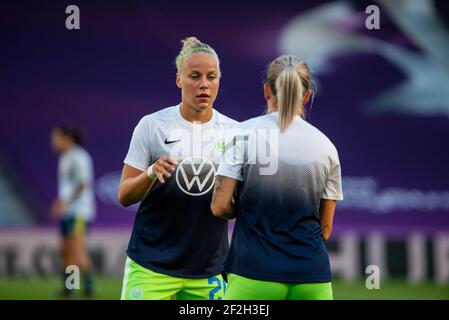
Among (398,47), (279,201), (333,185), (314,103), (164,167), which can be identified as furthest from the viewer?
(398,47)

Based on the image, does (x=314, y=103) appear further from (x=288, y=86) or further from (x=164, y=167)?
(x=288, y=86)

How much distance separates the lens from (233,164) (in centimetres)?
411

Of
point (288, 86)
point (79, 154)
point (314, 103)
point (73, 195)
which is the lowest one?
point (288, 86)

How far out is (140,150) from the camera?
4812 millimetres

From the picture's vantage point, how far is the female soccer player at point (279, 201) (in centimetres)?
407

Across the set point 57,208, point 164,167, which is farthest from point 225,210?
point 57,208

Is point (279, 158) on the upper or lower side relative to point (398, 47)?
lower

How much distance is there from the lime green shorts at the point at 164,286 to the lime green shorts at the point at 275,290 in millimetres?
766

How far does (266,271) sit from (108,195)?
7.63 metres

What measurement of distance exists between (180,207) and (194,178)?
18cm

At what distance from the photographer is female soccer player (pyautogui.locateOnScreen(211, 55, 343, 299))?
4066 mm

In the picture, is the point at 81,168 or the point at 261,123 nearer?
the point at 261,123

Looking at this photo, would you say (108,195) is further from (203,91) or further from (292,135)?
(292,135)

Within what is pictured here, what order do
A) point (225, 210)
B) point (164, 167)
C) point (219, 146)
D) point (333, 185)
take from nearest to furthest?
point (225, 210), point (333, 185), point (164, 167), point (219, 146)
